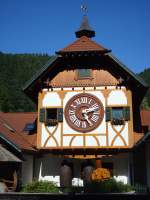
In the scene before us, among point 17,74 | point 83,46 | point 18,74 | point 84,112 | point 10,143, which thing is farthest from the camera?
point 17,74

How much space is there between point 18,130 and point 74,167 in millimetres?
5497

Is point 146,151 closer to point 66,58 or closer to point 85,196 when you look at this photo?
point 66,58

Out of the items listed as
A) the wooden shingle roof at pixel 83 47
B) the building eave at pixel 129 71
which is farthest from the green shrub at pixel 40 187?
the wooden shingle roof at pixel 83 47

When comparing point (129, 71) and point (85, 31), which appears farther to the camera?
point (85, 31)

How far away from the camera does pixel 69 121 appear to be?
22.6 m

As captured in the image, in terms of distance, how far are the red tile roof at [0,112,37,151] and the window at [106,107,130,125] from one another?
5125 mm

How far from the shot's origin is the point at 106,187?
18938 millimetres

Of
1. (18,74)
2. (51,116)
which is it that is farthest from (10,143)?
(18,74)

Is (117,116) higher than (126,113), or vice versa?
(126,113)

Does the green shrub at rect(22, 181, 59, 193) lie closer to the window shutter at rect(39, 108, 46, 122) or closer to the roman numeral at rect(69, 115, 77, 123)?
the window shutter at rect(39, 108, 46, 122)

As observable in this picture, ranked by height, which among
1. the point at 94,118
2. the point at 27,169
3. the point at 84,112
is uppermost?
the point at 84,112

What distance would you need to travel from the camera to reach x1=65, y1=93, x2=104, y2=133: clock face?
73.2ft

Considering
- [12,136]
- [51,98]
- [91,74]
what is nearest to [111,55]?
[91,74]

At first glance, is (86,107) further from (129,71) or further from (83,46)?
(83,46)
